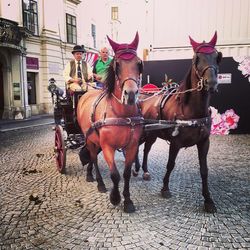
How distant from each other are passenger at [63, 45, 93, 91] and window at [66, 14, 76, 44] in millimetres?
18059

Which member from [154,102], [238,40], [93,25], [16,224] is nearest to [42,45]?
[93,25]

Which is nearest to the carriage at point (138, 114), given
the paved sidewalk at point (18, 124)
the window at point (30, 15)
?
the paved sidewalk at point (18, 124)

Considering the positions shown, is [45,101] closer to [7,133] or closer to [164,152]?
[7,133]

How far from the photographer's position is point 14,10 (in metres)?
16.6

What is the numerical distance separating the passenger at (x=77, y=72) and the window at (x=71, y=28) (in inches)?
711

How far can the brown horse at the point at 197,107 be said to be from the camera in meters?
3.40

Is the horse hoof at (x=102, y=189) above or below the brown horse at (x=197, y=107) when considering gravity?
below

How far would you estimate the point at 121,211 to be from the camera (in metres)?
3.78

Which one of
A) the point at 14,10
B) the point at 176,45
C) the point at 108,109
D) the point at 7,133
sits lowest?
the point at 7,133

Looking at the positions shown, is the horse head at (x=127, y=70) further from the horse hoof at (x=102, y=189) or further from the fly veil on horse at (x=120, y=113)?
the horse hoof at (x=102, y=189)

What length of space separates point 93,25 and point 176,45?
2060 cm

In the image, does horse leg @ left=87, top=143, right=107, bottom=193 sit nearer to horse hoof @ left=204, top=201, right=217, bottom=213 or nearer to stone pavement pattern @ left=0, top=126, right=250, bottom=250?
stone pavement pattern @ left=0, top=126, right=250, bottom=250

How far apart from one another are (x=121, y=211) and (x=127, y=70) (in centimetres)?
183

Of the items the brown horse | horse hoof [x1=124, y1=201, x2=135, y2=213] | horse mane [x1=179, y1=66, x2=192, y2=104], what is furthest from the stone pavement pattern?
horse mane [x1=179, y1=66, x2=192, y2=104]
